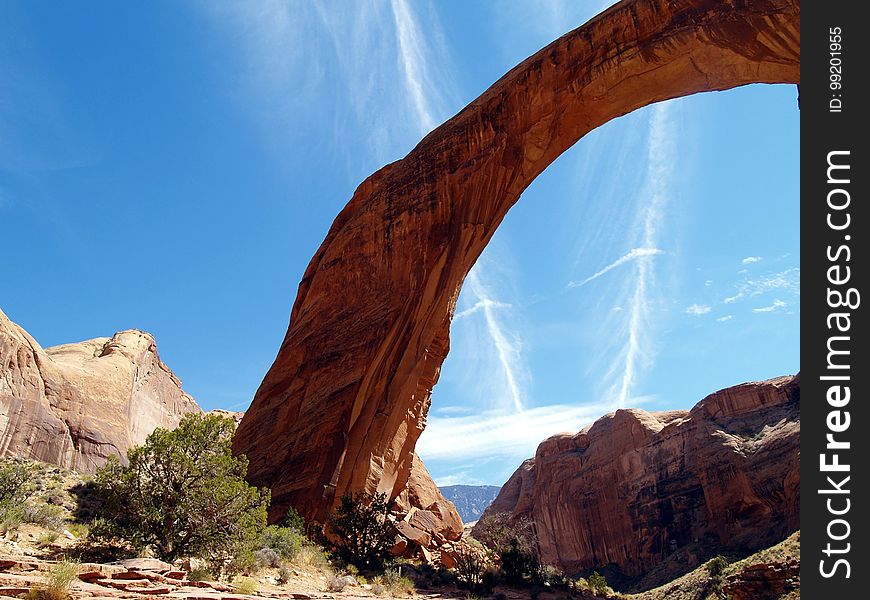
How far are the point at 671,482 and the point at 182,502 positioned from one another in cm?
4319

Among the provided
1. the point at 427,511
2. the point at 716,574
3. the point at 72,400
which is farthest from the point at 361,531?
the point at 72,400

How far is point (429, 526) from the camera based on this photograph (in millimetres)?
17594

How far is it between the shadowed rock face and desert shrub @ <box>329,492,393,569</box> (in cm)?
119

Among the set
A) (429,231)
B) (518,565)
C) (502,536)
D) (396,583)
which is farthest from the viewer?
(429,231)

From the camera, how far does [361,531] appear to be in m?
14.4

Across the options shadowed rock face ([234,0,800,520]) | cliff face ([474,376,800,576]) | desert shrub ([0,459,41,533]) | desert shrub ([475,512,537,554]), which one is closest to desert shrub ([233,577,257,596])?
desert shrub ([0,459,41,533])

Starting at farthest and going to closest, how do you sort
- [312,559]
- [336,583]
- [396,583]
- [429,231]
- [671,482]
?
1. [671,482]
2. [429,231]
3. [312,559]
4. [396,583]
5. [336,583]

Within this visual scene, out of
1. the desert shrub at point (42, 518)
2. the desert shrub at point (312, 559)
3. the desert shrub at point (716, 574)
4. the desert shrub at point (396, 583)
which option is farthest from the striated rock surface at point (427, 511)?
the desert shrub at point (716, 574)

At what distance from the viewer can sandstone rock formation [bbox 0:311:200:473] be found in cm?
2570

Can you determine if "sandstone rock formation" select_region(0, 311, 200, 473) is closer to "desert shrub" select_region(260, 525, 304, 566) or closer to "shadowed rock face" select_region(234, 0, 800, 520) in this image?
"shadowed rock face" select_region(234, 0, 800, 520)

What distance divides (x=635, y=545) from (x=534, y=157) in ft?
121

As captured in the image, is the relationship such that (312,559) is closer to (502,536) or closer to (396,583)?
(396,583)

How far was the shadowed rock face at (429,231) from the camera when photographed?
1725 centimetres

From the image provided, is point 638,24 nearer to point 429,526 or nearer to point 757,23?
point 757,23
